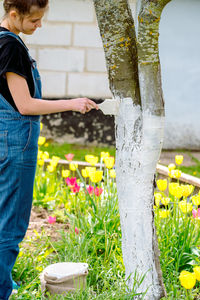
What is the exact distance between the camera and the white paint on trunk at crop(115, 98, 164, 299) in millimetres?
2023

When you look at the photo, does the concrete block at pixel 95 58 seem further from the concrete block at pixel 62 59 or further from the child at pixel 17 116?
the child at pixel 17 116

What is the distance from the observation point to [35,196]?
11.8ft

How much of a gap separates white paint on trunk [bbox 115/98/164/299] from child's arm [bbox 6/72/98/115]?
0.64 ft

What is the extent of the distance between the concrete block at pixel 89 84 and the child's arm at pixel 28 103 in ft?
13.3

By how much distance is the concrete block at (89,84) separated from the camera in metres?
6.02

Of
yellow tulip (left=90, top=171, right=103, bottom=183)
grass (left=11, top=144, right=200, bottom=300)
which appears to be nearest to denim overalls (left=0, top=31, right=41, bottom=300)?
grass (left=11, top=144, right=200, bottom=300)

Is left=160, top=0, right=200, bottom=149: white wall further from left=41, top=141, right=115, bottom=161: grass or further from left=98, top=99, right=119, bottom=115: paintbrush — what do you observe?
left=98, top=99, right=119, bottom=115: paintbrush

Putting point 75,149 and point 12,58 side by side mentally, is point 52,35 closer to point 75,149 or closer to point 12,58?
point 75,149

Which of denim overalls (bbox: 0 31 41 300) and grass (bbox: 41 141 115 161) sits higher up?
grass (bbox: 41 141 115 161)

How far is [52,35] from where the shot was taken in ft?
19.6

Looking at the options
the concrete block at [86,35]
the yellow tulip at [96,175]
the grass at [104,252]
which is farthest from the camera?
the concrete block at [86,35]

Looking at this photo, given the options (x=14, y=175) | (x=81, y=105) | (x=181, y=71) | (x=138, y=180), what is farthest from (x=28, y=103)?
(x=181, y=71)

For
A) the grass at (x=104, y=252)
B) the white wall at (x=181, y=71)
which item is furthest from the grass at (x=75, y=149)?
the grass at (x=104, y=252)

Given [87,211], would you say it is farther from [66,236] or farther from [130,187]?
[130,187]
